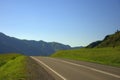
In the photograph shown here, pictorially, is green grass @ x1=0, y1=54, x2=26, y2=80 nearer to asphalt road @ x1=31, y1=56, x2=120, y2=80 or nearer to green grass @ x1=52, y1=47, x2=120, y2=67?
asphalt road @ x1=31, y1=56, x2=120, y2=80

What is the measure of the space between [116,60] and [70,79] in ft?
92.6

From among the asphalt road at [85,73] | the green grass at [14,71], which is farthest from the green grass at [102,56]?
the green grass at [14,71]

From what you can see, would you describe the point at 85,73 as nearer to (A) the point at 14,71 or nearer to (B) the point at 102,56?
(A) the point at 14,71

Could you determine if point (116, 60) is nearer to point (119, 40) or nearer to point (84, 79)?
point (84, 79)

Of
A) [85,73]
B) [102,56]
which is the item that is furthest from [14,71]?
[102,56]

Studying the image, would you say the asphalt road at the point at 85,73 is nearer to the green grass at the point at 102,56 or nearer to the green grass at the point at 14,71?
the green grass at the point at 14,71

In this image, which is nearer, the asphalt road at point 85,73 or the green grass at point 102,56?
the asphalt road at point 85,73

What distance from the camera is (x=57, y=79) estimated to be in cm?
2017

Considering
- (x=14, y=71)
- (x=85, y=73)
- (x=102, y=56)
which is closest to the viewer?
A: (x=85, y=73)

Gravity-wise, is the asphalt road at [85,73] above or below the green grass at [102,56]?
below

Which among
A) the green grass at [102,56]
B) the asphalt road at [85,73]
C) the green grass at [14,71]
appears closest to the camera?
the asphalt road at [85,73]

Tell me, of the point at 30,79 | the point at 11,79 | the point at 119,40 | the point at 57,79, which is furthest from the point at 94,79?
the point at 119,40

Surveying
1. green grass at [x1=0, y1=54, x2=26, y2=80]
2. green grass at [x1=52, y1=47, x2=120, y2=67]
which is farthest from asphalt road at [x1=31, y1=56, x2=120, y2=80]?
green grass at [x1=52, y1=47, x2=120, y2=67]

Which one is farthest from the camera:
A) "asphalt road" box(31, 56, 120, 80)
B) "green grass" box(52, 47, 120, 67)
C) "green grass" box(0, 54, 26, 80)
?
"green grass" box(52, 47, 120, 67)
